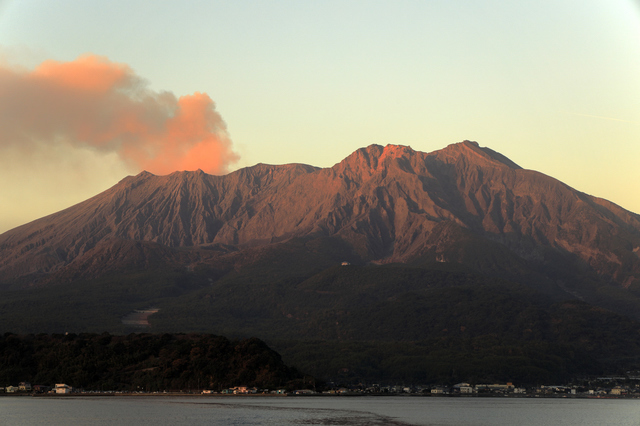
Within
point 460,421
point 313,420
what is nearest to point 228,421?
point 313,420

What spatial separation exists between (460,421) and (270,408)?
143 ft

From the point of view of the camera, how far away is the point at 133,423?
148125mm

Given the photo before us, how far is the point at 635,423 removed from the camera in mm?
172250

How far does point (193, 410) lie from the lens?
178 m

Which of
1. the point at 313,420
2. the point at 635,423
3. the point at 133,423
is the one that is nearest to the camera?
the point at 133,423

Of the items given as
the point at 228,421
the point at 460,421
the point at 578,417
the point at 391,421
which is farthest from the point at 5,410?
the point at 578,417

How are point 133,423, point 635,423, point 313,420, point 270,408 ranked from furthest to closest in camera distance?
point 270,408
point 635,423
point 313,420
point 133,423

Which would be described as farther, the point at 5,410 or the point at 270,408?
the point at 270,408

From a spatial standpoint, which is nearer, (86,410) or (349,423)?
(349,423)

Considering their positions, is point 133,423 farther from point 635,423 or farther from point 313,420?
point 635,423

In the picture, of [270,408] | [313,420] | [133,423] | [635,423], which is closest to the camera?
[133,423]

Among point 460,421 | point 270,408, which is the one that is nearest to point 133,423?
point 270,408

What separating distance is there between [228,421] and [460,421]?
49.3 m

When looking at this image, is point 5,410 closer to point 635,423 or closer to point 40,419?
point 40,419
